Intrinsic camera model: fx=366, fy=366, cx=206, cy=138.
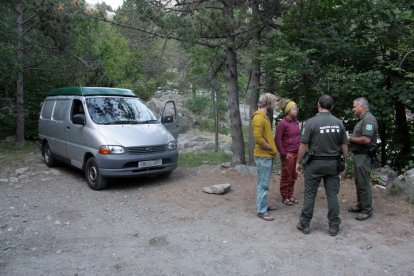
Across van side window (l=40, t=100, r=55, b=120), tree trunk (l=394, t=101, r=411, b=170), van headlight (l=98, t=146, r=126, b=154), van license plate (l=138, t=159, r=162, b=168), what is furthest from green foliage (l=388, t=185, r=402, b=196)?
van side window (l=40, t=100, r=55, b=120)

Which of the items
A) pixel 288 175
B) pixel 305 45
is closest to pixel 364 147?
pixel 288 175

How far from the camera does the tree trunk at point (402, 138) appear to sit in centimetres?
835

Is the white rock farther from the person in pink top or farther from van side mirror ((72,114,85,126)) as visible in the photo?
the person in pink top

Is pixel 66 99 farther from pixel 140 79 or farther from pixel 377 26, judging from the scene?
pixel 140 79

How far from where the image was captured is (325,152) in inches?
190

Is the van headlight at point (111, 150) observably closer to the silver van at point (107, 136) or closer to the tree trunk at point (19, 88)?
the silver van at point (107, 136)

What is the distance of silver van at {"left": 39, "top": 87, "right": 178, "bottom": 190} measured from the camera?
284 inches

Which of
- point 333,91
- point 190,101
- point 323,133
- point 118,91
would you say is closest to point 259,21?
point 333,91

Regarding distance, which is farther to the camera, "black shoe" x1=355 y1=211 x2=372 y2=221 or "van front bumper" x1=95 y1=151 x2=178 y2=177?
"van front bumper" x1=95 y1=151 x2=178 y2=177

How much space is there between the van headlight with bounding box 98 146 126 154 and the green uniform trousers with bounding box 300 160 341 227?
3746 millimetres

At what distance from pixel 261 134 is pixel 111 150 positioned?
3226mm

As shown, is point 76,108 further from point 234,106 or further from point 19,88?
point 19,88

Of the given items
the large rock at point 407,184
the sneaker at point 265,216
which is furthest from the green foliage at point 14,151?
the large rock at point 407,184

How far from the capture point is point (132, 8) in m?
8.83
